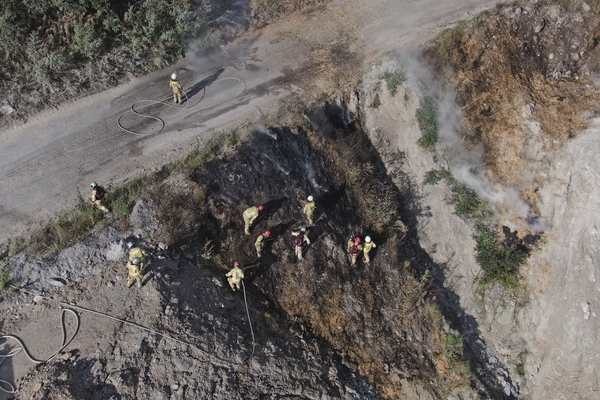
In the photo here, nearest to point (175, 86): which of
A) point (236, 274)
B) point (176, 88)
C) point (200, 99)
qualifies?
point (176, 88)

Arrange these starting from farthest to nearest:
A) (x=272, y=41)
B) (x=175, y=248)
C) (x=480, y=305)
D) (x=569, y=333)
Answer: (x=272, y=41) → (x=480, y=305) → (x=569, y=333) → (x=175, y=248)

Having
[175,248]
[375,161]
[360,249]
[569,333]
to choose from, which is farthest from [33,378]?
[569,333]

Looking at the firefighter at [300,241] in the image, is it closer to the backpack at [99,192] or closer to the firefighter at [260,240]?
the firefighter at [260,240]

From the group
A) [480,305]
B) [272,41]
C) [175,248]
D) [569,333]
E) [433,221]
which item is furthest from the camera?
[272,41]

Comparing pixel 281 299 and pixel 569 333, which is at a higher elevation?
pixel 281 299

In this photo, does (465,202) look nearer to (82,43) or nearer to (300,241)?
(300,241)

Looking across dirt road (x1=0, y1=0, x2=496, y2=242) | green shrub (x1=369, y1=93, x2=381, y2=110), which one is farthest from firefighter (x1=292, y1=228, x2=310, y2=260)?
green shrub (x1=369, y1=93, x2=381, y2=110)

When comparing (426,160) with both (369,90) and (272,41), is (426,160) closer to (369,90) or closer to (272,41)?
(369,90)
